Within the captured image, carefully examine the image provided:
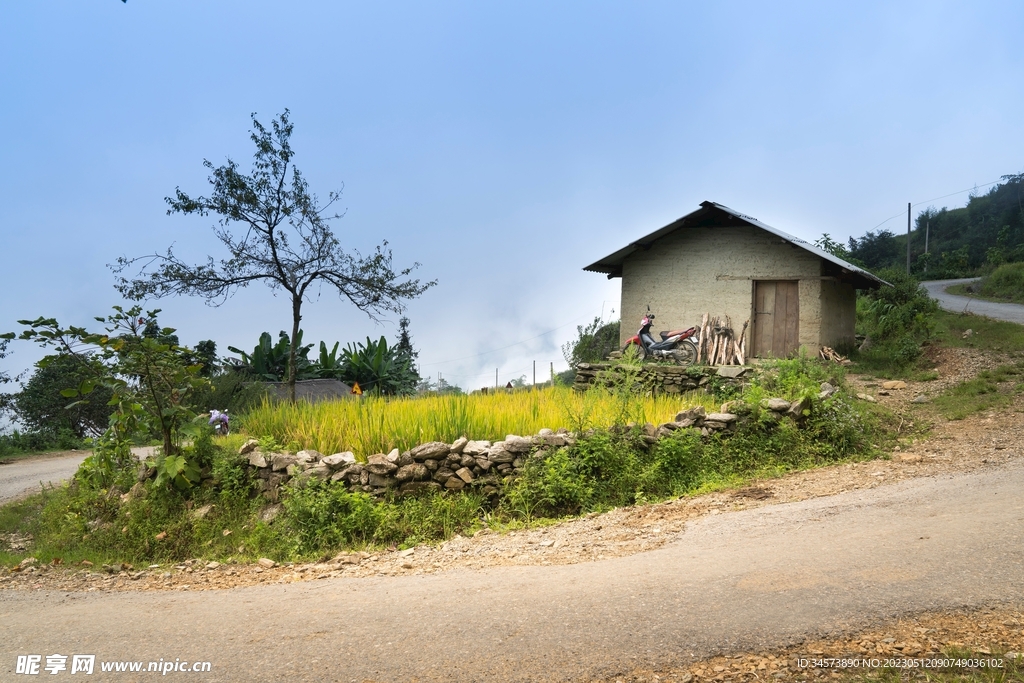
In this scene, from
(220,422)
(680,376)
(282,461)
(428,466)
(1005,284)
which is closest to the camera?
(428,466)

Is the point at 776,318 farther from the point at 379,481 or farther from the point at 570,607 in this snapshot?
the point at 570,607

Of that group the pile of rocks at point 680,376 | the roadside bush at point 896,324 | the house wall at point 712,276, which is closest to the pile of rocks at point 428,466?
the pile of rocks at point 680,376

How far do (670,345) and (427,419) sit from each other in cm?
1030

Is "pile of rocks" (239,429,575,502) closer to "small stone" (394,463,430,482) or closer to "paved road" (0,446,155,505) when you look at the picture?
"small stone" (394,463,430,482)

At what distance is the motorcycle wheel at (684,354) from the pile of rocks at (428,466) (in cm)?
1006

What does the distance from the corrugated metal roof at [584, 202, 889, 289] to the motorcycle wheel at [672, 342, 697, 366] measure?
2.98 m

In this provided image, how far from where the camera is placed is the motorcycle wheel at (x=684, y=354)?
703 inches

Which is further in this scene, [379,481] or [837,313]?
[837,313]

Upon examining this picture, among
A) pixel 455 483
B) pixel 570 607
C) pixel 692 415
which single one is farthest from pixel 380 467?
pixel 692 415

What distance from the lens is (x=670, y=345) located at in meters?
18.1

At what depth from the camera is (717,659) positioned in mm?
4164

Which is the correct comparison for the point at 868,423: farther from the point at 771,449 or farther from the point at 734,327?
the point at 734,327

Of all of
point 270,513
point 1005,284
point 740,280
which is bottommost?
point 270,513

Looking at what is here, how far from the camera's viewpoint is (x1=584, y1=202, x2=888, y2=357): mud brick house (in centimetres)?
1789
